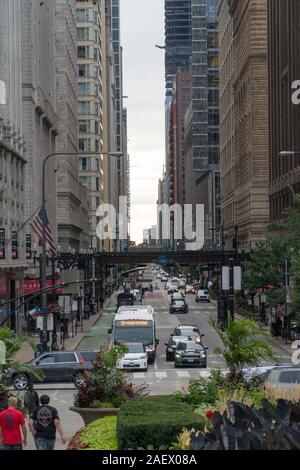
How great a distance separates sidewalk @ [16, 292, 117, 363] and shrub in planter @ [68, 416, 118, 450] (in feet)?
109

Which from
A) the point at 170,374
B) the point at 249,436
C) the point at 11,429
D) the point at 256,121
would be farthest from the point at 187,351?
the point at 256,121

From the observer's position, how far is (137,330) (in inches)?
2141

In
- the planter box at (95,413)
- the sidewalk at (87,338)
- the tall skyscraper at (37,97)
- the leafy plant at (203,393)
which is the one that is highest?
the tall skyscraper at (37,97)

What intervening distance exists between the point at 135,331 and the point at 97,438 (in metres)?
36.9

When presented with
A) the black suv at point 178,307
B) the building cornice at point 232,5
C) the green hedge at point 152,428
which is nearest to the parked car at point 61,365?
the green hedge at point 152,428

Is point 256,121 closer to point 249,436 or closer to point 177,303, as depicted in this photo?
point 177,303

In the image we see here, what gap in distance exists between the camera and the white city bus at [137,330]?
53.6m

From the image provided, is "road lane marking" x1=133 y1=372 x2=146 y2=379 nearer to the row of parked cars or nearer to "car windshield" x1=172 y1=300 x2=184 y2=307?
the row of parked cars

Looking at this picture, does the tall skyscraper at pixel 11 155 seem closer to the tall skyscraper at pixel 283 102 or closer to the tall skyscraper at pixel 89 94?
the tall skyscraper at pixel 283 102

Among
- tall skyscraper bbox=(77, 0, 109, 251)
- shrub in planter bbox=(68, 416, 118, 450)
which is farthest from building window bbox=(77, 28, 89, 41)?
shrub in planter bbox=(68, 416, 118, 450)

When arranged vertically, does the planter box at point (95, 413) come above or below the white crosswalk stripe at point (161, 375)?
above

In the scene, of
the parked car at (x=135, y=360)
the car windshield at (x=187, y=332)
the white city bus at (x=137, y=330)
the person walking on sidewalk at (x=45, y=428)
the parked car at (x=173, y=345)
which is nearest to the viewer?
the person walking on sidewalk at (x=45, y=428)

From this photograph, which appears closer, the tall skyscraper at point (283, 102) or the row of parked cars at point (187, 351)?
the row of parked cars at point (187, 351)

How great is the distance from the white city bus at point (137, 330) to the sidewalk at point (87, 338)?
4.66 m
